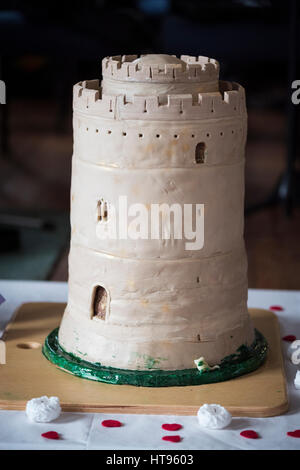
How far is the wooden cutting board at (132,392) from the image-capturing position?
5.98 ft

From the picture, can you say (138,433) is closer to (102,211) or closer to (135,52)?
(102,211)

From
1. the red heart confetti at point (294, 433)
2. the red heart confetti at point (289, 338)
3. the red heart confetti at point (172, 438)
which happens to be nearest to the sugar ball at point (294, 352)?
the red heart confetti at point (289, 338)

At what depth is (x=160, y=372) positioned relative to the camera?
1.93 m

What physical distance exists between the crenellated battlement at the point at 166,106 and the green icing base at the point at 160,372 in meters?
0.56

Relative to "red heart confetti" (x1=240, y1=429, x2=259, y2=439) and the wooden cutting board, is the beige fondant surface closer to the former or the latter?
the wooden cutting board

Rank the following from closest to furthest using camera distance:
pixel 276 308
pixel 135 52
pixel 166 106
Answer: pixel 166 106, pixel 276 308, pixel 135 52

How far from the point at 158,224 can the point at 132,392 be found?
369 millimetres

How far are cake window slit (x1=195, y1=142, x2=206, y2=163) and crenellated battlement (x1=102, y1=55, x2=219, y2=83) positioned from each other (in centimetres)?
15

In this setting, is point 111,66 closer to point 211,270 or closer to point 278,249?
point 211,270

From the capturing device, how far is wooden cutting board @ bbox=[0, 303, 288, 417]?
5.98 feet

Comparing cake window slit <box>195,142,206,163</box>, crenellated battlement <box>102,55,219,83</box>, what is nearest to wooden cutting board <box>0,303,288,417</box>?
cake window slit <box>195,142,206,163</box>

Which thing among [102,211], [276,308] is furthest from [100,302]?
[276,308]

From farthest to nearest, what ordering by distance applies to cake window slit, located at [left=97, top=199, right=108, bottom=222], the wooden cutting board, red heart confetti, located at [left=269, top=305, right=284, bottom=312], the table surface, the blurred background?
the blurred background → red heart confetti, located at [left=269, top=305, right=284, bottom=312] → cake window slit, located at [left=97, top=199, right=108, bottom=222] → the wooden cutting board → the table surface
